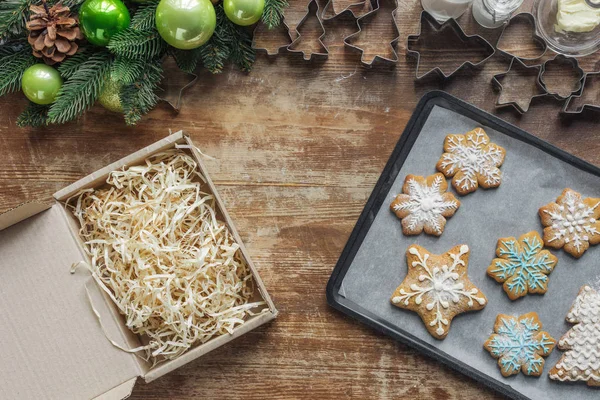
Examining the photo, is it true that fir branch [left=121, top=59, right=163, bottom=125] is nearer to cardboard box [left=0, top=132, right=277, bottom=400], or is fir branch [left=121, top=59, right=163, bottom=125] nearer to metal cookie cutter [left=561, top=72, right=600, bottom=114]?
cardboard box [left=0, top=132, right=277, bottom=400]

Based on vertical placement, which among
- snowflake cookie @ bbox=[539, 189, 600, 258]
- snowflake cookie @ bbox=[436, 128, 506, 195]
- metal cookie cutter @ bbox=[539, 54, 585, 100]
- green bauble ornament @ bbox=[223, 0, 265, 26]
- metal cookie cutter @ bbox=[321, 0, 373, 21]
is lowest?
snowflake cookie @ bbox=[539, 189, 600, 258]

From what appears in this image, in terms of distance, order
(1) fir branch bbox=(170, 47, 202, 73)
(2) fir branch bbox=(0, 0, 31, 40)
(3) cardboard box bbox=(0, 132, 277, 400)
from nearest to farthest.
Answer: (3) cardboard box bbox=(0, 132, 277, 400) → (2) fir branch bbox=(0, 0, 31, 40) → (1) fir branch bbox=(170, 47, 202, 73)

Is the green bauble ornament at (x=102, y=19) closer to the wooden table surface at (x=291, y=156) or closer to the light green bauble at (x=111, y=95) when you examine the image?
the light green bauble at (x=111, y=95)

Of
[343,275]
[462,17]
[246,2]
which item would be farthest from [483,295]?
[246,2]

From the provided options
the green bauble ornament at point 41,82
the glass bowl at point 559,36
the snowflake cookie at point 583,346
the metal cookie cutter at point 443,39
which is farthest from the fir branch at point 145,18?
the snowflake cookie at point 583,346

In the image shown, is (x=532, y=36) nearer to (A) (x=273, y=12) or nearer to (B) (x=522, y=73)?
(B) (x=522, y=73)

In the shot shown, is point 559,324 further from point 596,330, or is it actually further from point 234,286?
point 234,286

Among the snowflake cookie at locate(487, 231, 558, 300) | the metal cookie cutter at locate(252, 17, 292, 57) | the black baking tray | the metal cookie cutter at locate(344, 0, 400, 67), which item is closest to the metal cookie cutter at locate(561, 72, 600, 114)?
the black baking tray
